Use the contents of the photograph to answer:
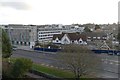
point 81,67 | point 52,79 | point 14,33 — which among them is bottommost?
point 52,79

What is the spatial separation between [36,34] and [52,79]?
27.4 metres

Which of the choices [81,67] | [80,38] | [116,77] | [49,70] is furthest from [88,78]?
[80,38]

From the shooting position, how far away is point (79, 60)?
13.1m

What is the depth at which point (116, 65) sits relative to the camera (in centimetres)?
1711

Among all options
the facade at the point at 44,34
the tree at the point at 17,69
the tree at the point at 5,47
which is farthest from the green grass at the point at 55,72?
the facade at the point at 44,34

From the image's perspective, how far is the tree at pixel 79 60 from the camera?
13026 mm

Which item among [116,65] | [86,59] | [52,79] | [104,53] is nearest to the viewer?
[86,59]

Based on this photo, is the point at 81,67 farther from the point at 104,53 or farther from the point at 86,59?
the point at 104,53

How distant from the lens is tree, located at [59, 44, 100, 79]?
1303cm

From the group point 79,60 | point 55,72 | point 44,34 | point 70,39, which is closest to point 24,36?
point 44,34

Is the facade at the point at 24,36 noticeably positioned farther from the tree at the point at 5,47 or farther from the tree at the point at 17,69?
the tree at the point at 17,69

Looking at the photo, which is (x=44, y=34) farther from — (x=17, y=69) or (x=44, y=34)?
(x=17, y=69)

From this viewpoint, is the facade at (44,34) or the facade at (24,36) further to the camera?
the facade at (44,34)

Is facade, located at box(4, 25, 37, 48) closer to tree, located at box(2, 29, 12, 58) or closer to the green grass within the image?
tree, located at box(2, 29, 12, 58)
